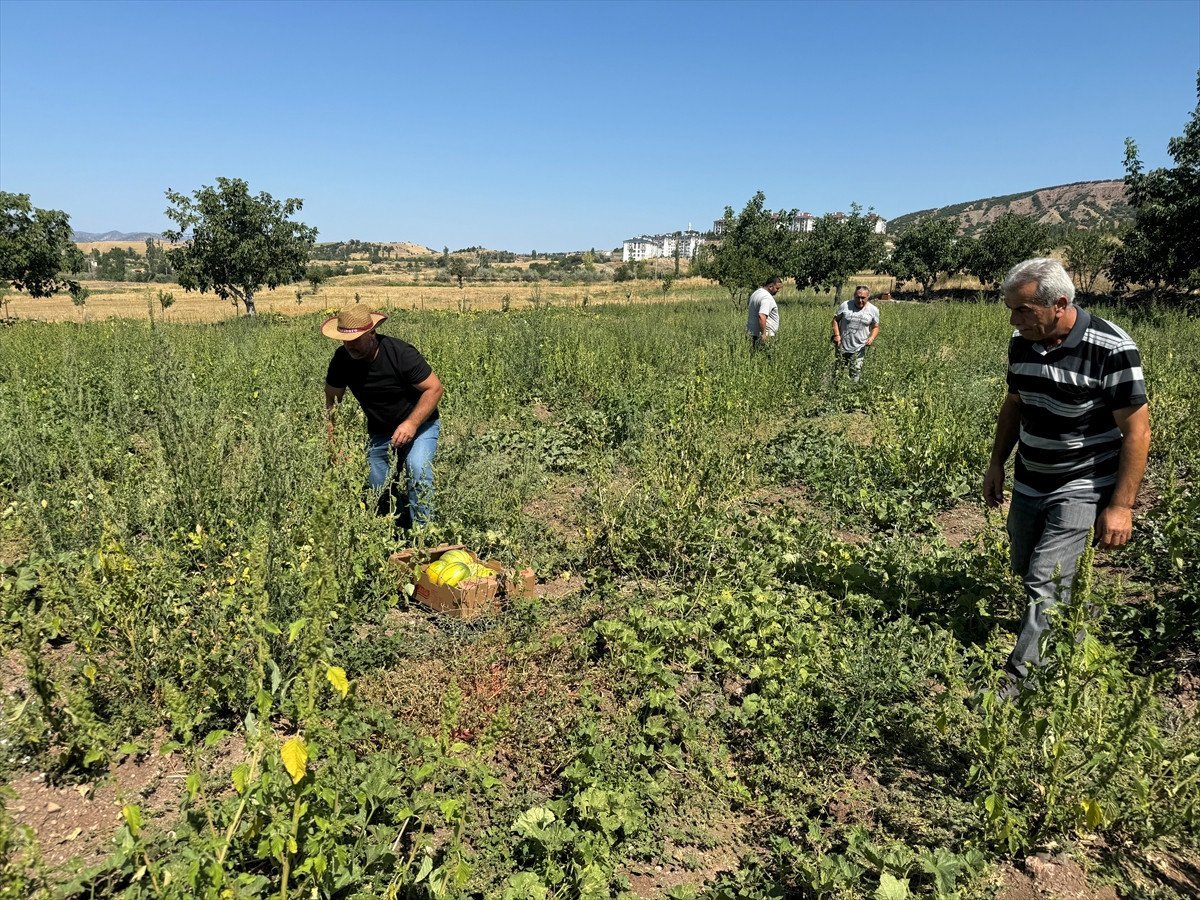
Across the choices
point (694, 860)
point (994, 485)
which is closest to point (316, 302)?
point (994, 485)

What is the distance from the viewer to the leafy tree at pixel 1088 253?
108 feet

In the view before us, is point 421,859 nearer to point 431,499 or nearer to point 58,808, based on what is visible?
point 58,808

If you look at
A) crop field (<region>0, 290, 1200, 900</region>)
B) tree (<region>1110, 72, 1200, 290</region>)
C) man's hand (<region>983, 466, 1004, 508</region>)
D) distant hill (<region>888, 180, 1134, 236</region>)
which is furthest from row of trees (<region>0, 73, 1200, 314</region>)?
distant hill (<region>888, 180, 1134, 236</region>)

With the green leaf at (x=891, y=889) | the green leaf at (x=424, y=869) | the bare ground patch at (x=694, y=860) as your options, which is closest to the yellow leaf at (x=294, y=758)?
the green leaf at (x=424, y=869)

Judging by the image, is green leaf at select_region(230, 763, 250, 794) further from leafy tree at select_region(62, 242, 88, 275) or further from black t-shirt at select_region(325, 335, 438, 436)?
leafy tree at select_region(62, 242, 88, 275)

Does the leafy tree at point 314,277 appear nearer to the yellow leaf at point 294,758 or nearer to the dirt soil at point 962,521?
the dirt soil at point 962,521

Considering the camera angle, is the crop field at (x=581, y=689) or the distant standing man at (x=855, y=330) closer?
the crop field at (x=581, y=689)

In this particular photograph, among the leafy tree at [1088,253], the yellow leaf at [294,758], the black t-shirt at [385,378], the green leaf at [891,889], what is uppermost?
the leafy tree at [1088,253]

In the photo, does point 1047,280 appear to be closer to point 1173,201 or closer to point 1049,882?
point 1049,882

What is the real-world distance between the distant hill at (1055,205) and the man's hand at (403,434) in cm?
12634

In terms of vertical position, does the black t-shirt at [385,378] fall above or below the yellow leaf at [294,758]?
above

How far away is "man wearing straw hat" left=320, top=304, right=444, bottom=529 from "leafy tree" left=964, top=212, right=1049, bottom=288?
140 feet

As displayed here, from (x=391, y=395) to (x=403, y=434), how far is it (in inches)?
17.7

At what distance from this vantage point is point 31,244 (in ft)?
78.6
